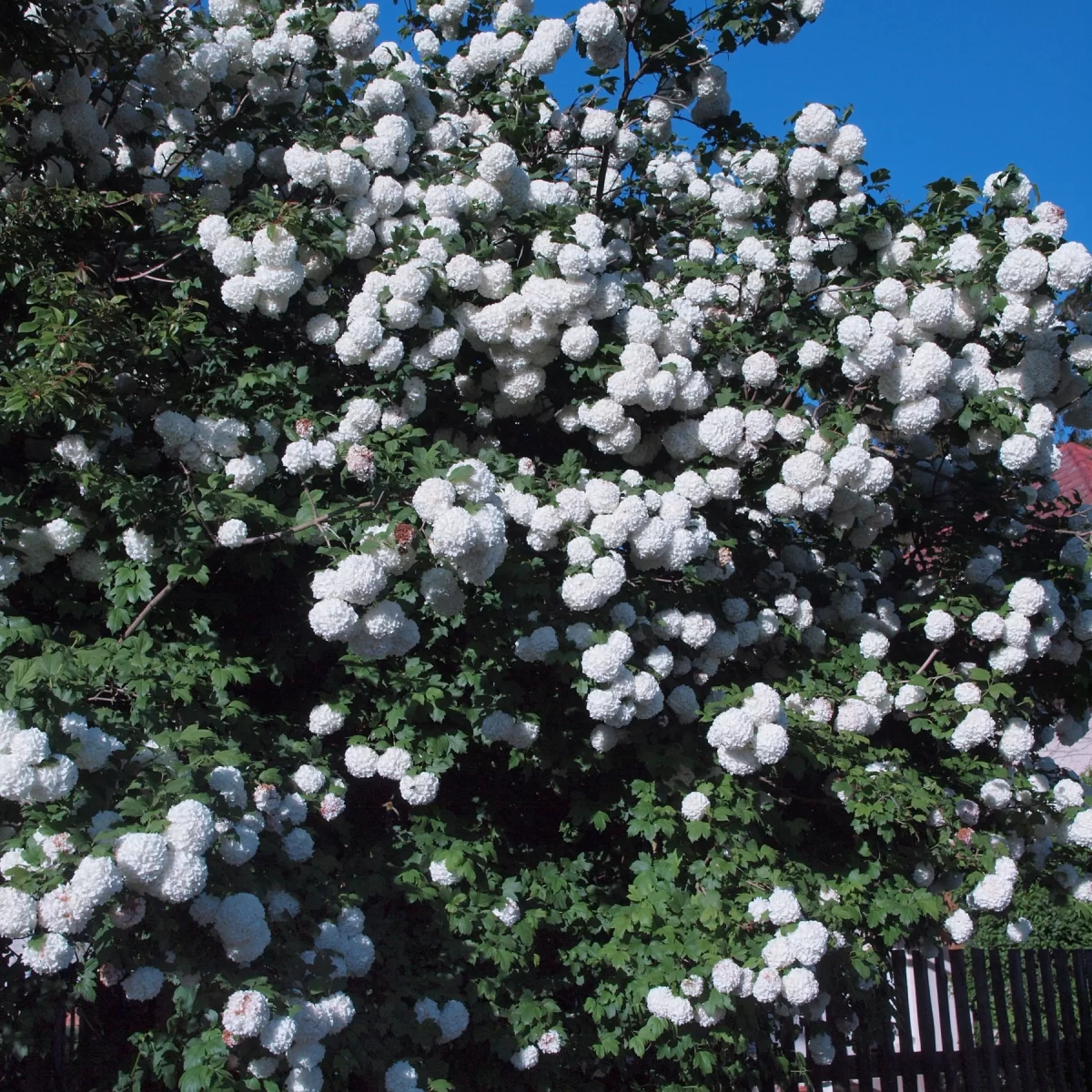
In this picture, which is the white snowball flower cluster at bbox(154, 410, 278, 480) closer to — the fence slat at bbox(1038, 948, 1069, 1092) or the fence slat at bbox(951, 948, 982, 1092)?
the fence slat at bbox(951, 948, 982, 1092)

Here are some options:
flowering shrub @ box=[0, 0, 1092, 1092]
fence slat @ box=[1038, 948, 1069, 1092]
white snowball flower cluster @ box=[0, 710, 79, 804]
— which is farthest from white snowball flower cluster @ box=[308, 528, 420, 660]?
fence slat @ box=[1038, 948, 1069, 1092]

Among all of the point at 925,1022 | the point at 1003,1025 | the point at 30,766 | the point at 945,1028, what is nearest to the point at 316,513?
the point at 30,766

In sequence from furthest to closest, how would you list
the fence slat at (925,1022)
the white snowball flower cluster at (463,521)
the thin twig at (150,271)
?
the fence slat at (925,1022) → the thin twig at (150,271) → the white snowball flower cluster at (463,521)

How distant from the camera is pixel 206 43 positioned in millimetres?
4094

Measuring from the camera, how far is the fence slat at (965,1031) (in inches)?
230

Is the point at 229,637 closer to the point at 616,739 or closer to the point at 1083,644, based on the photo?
the point at 616,739

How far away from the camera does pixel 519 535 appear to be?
12.7ft

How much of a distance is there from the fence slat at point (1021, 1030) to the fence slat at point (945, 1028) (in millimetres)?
536

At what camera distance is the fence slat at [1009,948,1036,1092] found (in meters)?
6.18

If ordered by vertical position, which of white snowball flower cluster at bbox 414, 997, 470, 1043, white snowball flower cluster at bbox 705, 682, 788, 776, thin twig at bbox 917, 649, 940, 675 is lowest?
white snowball flower cluster at bbox 414, 997, 470, 1043

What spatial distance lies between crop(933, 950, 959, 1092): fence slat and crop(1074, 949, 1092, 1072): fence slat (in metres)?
1.20

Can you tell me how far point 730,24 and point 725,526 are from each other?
7.20ft

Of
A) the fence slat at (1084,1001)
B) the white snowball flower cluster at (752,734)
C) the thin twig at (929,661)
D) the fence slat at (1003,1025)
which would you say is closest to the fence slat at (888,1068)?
the fence slat at (1003,1025)

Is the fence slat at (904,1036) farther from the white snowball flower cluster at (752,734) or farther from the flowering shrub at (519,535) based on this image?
the white snowball flower cluster at (752,734)
